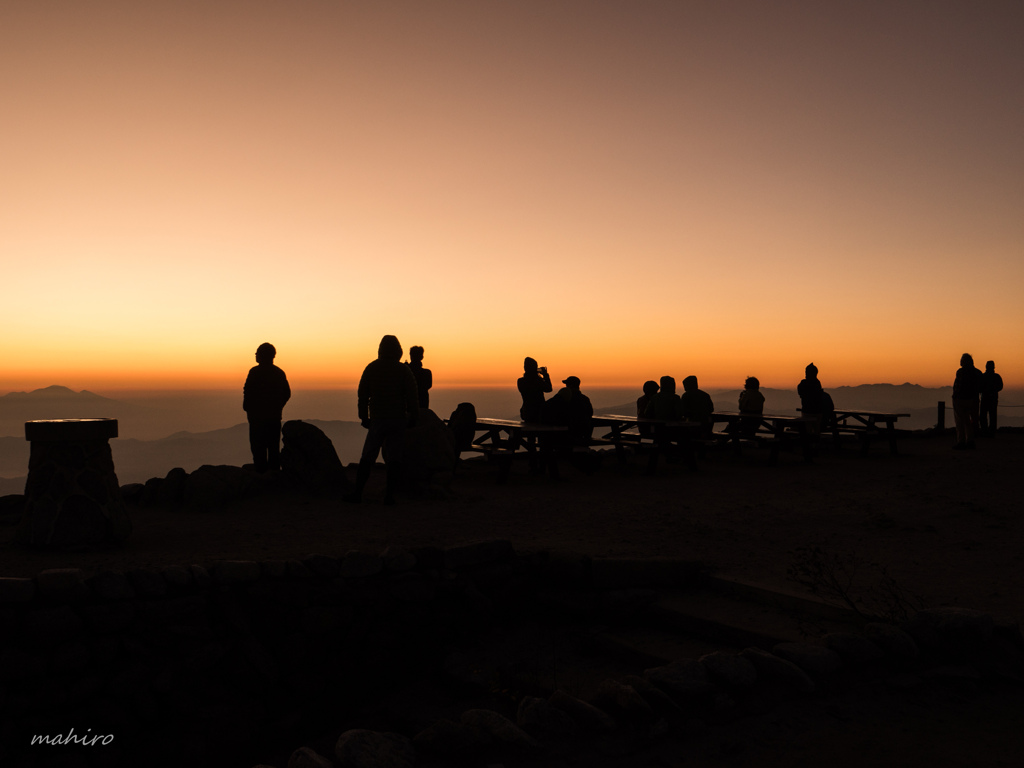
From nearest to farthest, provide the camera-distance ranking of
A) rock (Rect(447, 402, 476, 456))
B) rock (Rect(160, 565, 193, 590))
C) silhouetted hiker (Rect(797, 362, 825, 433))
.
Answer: rock (Rect(160, 565, 193, 590))
rock (Rect(447, 402, 476, 456))
silhouetted hiker (Rect(797, 362, 825, 433))

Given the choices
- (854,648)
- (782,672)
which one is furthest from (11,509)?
(854,648)

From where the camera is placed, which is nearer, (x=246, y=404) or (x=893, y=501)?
(x=893, y=501)

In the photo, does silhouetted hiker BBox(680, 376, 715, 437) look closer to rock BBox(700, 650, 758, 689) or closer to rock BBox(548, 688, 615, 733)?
rock BBox(700, 650, 758, 689)

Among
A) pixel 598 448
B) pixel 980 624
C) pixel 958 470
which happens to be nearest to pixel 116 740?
pixel 980 624

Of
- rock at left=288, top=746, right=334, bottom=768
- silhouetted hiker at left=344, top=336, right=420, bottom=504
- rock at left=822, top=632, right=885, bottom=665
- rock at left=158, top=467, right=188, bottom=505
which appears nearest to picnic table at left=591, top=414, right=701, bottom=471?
silhouetted hiker at left=344, top=336, right=420, bottom=504

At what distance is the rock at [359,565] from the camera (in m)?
5.51

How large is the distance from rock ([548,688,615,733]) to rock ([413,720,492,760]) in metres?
A: 0.43

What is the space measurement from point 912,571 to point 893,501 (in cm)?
307

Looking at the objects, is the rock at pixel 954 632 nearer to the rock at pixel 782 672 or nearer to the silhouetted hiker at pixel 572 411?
the rock at pixel 782 672

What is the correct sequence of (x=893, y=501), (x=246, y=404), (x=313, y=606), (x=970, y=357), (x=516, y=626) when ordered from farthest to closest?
(x=970, y=357)
(x=246, y=404)
(x=893, y=501)
(x=516, y=626)
(x=313, y=606)

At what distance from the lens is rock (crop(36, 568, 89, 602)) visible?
472 cm

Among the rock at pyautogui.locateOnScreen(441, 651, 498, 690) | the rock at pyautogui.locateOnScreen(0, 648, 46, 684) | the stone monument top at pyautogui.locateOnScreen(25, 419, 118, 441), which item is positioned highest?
the stone monument top at pyautogui.locateOnScreen(25, 419, 118, 441)

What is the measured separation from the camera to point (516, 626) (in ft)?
19.2

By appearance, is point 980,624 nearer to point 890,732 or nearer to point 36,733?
point 890,732
